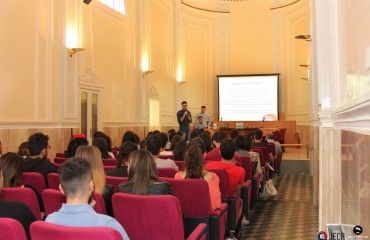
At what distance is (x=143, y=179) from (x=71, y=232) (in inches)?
48.8

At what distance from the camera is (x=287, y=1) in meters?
16.1

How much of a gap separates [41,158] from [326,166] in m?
2.81

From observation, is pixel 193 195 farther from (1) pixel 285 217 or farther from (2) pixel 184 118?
(2) pixel 184 118

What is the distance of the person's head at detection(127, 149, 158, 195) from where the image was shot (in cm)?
292

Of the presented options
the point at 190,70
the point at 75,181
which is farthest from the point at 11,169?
the point at 190,70

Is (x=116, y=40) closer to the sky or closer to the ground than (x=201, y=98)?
closer to the sky

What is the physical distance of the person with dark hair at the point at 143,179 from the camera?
9.55 feet

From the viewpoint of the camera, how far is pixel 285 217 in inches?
226

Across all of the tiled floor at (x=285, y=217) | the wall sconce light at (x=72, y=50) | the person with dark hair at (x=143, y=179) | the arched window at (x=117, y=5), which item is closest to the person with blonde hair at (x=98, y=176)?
the person with dark hair at (x=143, y=179)

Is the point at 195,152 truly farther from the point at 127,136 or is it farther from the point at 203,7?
the point at 203,7

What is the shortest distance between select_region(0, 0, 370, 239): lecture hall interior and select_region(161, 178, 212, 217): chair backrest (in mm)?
983

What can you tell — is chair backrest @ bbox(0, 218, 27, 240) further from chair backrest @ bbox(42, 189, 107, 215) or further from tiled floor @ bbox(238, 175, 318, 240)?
tiled floor @ bbox(238, 175, 318, 240)

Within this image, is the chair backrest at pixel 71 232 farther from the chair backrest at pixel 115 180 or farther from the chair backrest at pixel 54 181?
the chair backrest at pixel 54 181

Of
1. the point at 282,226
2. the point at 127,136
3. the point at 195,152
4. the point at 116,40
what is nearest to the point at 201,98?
the point at 116,40
